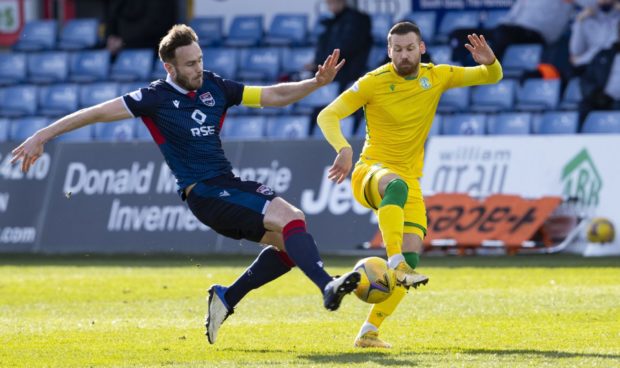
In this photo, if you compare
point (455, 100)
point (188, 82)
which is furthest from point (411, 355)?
point (455, 100)

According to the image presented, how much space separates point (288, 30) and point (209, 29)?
1.92 metres

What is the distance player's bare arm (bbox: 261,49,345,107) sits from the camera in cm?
999

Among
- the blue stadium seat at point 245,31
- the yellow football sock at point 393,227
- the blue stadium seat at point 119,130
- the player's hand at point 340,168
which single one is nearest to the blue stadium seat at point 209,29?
the blue stadium seat at point 245,31

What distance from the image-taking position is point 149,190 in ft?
68.9

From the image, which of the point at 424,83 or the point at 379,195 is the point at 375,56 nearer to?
the point at 424,83

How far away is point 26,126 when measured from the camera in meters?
24.6

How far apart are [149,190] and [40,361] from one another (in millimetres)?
11395

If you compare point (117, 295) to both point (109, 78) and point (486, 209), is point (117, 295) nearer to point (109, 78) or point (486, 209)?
point (486, 209)

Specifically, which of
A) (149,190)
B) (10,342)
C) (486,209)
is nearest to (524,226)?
(486,209)

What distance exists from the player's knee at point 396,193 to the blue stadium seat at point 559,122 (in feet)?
33.4

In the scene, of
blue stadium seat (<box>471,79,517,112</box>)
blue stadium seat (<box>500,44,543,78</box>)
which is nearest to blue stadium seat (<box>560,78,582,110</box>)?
blue stadium seat (<box>471,79,517,112</box>)

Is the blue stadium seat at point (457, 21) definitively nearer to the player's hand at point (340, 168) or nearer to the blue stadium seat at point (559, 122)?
the blue stadium seat at point (559, 122)

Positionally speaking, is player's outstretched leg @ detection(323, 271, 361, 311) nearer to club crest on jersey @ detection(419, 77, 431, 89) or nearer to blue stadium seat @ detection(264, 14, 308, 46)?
→ club crest on jersey @ detection(419, 77, 431, 89)

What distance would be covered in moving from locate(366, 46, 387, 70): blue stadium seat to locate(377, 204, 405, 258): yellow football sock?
1238cm
